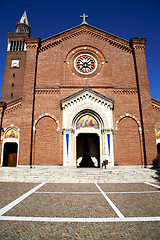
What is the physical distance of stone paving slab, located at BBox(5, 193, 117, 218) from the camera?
160 inches

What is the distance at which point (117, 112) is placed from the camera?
15.7 m

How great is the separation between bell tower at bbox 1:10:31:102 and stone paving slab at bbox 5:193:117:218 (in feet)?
81.6

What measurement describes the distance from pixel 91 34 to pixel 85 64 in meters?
3.88

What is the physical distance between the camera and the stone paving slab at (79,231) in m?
2.88

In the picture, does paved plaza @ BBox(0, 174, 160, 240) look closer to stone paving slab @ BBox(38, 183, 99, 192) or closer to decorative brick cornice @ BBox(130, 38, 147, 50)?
stone paving slab @ BBox(38, 183, 99, 192)

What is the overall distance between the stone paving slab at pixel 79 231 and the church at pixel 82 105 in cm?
979

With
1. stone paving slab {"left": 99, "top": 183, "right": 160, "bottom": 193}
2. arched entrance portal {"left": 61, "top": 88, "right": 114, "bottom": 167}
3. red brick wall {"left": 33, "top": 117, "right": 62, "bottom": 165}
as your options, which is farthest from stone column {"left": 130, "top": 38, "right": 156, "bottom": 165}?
red brick wall {"left": 33, "top": 117, "right": 62, "bottom": 165}

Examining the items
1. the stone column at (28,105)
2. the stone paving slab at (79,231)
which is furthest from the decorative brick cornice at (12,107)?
the stone paving slab at (79,231)

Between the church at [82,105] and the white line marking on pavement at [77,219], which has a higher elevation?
the church at [82,105]

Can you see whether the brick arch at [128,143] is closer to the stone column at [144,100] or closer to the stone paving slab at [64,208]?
the stone column at [144,100]

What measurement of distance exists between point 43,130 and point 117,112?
25.3 ft

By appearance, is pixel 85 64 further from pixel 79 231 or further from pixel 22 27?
pixel 22 27

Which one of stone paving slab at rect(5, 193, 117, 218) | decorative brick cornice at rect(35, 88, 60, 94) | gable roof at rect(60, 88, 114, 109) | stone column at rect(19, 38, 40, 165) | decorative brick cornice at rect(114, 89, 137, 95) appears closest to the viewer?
stone paving slab at rect(5, 193, 117, 218)

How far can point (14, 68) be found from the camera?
92.5ft
